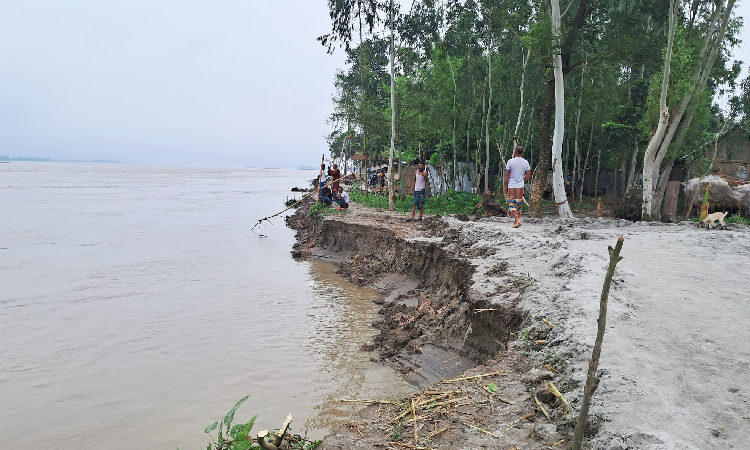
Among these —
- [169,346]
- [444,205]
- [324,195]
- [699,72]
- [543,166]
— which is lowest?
[169,346]

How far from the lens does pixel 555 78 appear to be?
14.0 metres

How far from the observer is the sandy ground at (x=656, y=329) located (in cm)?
317

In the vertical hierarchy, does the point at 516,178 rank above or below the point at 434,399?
above

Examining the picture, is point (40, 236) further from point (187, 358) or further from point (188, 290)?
point (187, 358)

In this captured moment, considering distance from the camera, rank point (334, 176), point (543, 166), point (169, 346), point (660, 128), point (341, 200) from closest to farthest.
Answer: point (169, 346), point (660, 128), point (543, 166), point (341, 200), point (334, 176)

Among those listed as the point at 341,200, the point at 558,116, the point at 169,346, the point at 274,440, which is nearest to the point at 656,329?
the point at 274,440

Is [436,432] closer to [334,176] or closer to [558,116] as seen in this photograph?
[558,116]

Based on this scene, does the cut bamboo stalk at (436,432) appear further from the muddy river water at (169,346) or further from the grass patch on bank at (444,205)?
the grass patch on bank at (444,205)

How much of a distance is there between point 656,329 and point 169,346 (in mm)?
6792

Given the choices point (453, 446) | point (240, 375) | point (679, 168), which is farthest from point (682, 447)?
point (679, 168)

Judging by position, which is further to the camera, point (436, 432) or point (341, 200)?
point (341, 200)

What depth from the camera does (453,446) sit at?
3361 mm

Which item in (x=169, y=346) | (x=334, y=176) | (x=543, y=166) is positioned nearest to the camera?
(x=169, y=346)

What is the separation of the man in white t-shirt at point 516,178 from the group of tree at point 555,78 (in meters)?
3.16
